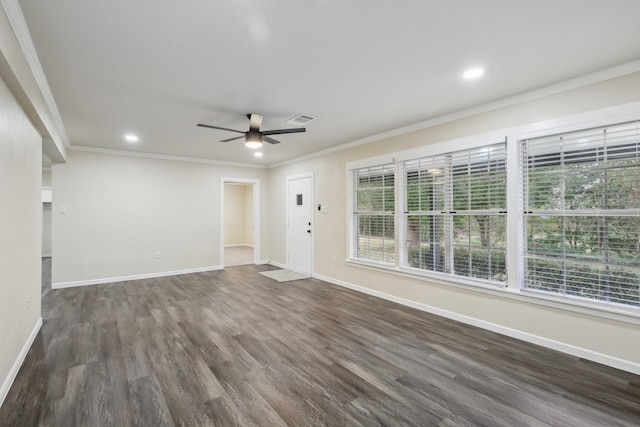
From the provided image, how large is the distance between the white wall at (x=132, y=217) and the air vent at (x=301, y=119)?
3443mm

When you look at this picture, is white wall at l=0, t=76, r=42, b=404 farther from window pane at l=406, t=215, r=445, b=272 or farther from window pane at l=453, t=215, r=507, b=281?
window pane at l=453, t=215, r=507, b=281

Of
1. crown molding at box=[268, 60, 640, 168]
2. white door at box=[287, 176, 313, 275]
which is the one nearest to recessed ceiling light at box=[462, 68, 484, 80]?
crown molding at box=[268, 60, 640, 168]

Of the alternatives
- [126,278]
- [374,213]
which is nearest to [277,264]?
[126,278]

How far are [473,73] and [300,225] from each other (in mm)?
4448

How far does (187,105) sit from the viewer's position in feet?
10.9

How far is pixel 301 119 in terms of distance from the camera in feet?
12.6

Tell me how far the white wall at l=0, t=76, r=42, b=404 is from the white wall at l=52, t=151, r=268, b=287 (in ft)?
7.46

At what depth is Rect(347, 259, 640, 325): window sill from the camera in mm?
2490

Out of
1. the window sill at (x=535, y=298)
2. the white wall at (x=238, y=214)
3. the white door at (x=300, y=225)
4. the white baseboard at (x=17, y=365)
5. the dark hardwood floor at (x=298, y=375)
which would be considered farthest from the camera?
the white wall at (x=238, y=214)

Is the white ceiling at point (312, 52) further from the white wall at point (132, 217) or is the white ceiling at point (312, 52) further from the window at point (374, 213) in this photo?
the white wall at point (132, 217)

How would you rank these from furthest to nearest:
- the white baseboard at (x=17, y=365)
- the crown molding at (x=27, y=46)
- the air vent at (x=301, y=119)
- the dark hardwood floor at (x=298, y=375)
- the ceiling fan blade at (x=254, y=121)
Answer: the air vent at (x=301, y=119) → the ceiling fan blade at (x=254, y=121) → the white baseboard at (x=17, y=365) → the dark hardwood floor at (x=298, y=375) → the crown molding at (x=27, y=46)

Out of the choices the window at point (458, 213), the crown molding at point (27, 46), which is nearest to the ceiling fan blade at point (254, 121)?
the crown molding at point (27, 46)

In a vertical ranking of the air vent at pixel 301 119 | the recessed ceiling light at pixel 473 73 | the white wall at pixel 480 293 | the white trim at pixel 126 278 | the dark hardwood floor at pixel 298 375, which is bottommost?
the dark hardwood floor at pixel 298 375

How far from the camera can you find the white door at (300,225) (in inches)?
241
